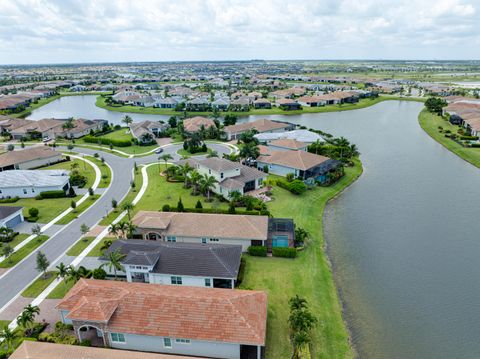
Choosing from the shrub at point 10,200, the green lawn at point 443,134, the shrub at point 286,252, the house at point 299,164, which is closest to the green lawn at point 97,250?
the shrub at point 286,252

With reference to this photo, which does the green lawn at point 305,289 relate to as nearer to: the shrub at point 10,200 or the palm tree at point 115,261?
the palm tree at point 115,261

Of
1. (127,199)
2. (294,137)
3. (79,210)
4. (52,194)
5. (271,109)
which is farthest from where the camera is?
(271,109)

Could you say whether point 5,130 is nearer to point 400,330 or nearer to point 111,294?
point 111,294

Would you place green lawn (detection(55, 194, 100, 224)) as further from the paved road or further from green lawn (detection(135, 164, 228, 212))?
green lawn (detection(135, 164, 228, 212))

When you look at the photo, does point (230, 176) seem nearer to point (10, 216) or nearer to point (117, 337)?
point (10, 216)

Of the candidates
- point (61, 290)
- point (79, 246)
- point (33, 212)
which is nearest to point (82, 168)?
point (33, 212)

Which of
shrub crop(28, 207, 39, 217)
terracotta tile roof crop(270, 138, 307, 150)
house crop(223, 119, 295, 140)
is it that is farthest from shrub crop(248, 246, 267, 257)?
house crop(223, 119, 295, 140)
